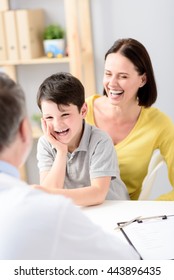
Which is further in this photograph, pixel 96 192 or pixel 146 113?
pixel 146 113

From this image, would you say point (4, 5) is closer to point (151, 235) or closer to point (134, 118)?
point (134, 118)

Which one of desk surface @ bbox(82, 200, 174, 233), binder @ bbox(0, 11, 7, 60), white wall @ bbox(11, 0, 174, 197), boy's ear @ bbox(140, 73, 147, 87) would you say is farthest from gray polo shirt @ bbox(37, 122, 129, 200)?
binder @ bbox(0, 11, 7, 60)

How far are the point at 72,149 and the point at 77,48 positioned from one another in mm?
1279

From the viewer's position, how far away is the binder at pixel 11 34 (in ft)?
9.87

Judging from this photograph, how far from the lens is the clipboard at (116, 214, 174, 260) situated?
121 centimetres

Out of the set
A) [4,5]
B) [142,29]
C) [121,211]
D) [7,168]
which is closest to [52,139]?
[121,211]

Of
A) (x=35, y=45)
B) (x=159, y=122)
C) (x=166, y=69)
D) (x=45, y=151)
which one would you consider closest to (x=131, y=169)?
(x=159, y=122)

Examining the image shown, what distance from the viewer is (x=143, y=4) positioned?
295cm

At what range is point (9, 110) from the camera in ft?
2.89

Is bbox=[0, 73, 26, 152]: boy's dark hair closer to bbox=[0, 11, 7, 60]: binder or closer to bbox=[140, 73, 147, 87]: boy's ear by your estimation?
bbox=[140, 73, 147, 87]: boy's ear

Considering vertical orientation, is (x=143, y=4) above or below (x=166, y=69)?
above

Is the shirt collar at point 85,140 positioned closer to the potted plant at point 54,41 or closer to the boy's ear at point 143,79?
the boy's ear at point 143,79
